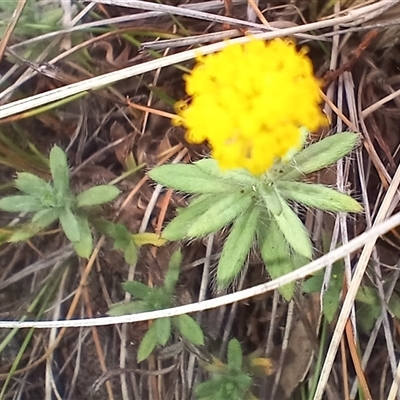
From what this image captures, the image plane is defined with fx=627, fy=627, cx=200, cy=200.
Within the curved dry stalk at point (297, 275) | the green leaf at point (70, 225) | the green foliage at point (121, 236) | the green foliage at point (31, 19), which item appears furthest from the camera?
the green foliage at point (31, 19)

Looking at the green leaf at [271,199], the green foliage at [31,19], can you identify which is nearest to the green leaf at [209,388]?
the green leaf at [271,199]

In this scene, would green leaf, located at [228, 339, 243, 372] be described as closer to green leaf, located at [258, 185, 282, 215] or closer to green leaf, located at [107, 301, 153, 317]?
green leaf, located at [107, 301, 153, 317]

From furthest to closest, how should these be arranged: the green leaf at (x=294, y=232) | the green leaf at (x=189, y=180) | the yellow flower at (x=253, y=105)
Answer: the green leaf at (x=189, y=180)
the green leaf at (x=294, y=232)
the yellow flower at (x=253, y=105)

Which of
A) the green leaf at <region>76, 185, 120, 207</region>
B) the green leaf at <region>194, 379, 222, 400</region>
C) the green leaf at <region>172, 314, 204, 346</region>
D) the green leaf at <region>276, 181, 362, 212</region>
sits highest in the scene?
the green leaf at <region>76, 185, 120, 207</region>

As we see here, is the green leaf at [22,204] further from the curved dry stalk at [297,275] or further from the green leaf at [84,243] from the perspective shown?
the curved dry stalk at [297,275]

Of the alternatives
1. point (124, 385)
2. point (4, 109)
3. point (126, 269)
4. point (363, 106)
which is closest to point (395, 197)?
point (363, 106)

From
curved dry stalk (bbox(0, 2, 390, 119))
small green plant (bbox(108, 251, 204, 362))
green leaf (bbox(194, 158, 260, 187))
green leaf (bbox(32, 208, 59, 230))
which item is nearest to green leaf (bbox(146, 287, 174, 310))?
small green plant (bbox(108, 251, 204, 362))
